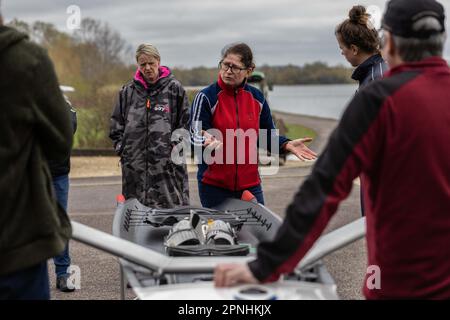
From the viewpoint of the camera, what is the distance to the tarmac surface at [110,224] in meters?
6.12

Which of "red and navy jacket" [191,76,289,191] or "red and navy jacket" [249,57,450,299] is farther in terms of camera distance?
"red and navy jacket" [191,76,289,191]

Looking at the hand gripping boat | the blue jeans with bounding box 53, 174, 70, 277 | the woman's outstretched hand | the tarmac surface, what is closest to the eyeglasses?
the woman's outstretched hand

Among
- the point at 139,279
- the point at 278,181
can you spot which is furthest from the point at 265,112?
the point at 278,181

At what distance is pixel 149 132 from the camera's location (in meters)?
6.45

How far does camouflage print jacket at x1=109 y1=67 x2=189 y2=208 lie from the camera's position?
21.1 ft

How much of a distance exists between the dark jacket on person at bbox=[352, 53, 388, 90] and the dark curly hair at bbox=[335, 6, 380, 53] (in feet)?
0.27

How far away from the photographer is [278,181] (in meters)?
13.4

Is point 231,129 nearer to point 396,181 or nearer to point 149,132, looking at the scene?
point 149,132

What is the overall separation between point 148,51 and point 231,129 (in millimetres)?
1606

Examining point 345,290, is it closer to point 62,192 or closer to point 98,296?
point 98,296

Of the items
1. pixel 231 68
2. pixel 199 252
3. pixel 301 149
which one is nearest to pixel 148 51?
pixel 231 68

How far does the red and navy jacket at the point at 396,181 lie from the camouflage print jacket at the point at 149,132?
4.15 m

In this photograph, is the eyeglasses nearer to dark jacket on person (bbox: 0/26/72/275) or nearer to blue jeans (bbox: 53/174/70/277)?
blue jeans (bbox: 53/174/70/277)

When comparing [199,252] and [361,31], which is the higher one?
[361,31]
